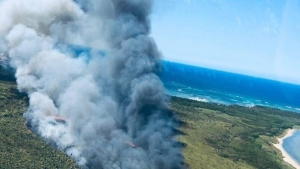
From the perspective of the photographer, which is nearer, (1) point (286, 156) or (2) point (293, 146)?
(1) point (286, 156)

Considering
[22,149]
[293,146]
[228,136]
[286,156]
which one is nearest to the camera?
[22,149]

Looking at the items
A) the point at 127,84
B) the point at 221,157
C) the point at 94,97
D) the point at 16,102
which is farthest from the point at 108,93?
the point at 221,157

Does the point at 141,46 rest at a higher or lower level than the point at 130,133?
higher

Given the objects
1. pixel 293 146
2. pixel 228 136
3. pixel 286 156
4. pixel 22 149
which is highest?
pixel 22 149

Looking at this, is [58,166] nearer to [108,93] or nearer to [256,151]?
[108,93]

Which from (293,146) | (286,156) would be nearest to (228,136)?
(286,156)

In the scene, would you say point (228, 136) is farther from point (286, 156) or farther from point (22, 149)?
point (22, 149)

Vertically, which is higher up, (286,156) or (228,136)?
(228,136)

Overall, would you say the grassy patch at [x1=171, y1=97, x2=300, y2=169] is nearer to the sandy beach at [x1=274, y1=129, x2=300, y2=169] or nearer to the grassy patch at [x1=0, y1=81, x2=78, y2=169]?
the sandy beach at [x1=274, y1=129, x2=300, y2=169]
